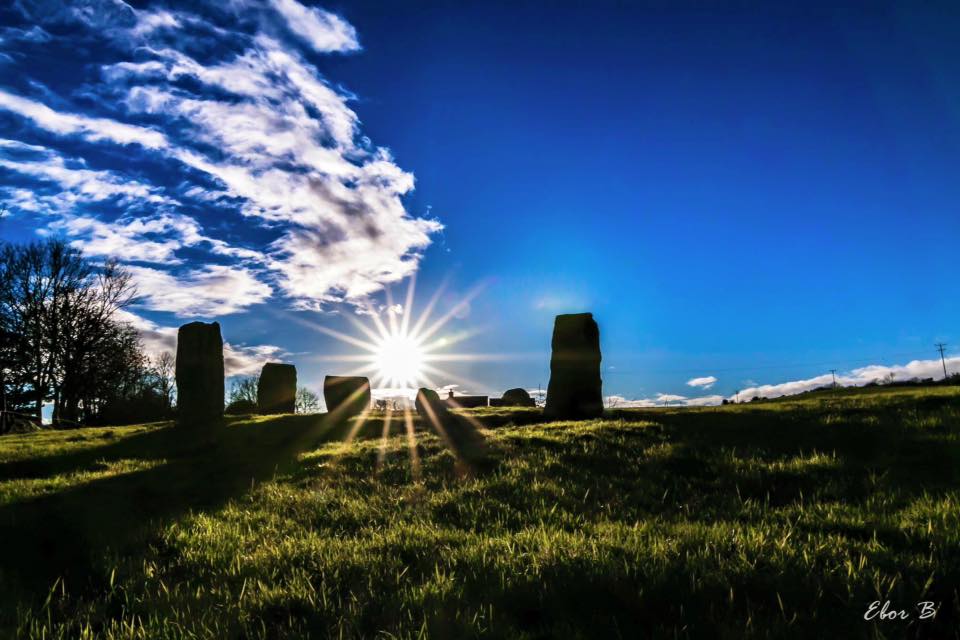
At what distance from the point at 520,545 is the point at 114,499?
24.9 feet

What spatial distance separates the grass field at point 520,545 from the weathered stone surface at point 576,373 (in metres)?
12.1

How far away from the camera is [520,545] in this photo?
188 inches

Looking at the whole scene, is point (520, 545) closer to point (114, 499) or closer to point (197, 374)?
point (114, 499)

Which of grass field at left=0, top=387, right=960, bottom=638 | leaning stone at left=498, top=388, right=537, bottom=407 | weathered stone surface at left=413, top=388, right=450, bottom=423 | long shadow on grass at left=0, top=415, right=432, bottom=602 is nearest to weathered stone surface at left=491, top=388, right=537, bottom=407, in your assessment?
leaning stone at left=498, top=388, right=537, bottom=407

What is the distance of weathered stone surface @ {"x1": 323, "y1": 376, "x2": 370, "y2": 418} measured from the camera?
3325 centimetres

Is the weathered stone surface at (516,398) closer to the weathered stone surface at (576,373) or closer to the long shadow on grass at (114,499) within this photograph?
the weathered stone surface at (576,373)

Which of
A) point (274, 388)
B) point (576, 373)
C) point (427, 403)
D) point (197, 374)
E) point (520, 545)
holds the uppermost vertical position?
point (197, 374)

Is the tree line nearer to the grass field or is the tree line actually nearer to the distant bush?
the distant bush

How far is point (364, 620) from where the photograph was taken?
11.2ft

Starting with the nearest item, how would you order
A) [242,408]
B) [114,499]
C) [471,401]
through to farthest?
[114,499]
[242,408]
[471,401]

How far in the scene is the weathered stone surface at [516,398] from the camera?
47.9 metres

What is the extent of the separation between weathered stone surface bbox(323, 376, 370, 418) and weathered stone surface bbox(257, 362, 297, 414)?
296cm

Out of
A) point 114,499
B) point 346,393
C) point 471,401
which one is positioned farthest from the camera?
point 471,401

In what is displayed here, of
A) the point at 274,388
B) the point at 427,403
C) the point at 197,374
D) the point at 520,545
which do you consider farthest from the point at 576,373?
the point at 274,388
